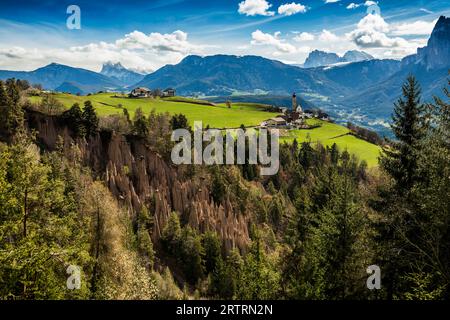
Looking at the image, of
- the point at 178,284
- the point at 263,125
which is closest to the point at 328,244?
the point at 178,284

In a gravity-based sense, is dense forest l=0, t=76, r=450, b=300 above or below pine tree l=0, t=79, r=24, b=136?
below

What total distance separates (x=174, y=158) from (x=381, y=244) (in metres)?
52.4

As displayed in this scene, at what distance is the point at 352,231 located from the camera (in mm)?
24422

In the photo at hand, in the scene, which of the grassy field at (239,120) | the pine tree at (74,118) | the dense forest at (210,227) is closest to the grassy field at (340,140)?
the grassy field at (239,120)

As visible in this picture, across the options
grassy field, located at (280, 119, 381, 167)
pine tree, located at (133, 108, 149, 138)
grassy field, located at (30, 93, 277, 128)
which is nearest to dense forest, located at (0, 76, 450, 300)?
pine tree, located at (133, 108, 149, 138)

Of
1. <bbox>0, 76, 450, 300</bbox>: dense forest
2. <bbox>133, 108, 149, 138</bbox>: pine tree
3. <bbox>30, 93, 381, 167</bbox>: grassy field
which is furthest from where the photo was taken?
<bbox>30, 93, 381, 167</bbox>: grassy field

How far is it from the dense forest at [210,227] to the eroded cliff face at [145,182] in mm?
439

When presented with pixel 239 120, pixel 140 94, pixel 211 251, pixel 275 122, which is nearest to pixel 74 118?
pixel 211 251

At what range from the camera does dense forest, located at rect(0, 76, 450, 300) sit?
18141 mm

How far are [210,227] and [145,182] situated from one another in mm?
14129

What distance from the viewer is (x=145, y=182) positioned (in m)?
61.1

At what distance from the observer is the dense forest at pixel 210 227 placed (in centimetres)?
1814

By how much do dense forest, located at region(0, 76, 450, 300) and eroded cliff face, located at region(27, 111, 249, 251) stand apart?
44 cm

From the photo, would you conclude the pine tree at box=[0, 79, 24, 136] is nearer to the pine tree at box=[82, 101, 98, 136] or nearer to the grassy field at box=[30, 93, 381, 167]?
the pine tree at box=[82, 101, 98, 136]
